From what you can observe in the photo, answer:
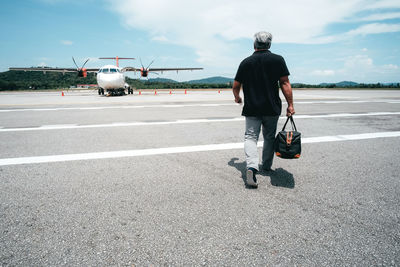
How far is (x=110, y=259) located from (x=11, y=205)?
1.51 metres

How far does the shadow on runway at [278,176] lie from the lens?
2.90 meters

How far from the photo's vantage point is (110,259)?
163 centimetres

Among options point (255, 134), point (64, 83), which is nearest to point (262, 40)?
point (255, 134)

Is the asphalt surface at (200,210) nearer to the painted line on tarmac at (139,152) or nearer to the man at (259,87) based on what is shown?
the painted line on tarmac at (139,152)

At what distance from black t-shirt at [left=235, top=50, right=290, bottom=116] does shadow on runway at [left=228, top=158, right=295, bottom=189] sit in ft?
2.91

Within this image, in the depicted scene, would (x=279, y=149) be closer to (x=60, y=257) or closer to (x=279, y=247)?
(x=279, y=247)

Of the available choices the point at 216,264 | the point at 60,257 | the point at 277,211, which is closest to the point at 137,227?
the point at 60,257

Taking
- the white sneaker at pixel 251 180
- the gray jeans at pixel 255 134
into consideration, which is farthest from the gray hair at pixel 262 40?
the white sneaker at pixel 251 180

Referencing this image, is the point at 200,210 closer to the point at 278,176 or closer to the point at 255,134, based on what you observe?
the point at 255,134

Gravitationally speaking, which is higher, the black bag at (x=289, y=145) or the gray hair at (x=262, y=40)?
the gray hair at (x=262, y=40)

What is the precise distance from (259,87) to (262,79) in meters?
0.11

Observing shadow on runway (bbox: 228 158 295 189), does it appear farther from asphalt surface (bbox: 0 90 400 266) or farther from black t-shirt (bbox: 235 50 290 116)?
black t-shirt (bbox: 235 50 290 116)

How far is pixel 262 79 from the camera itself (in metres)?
2.87

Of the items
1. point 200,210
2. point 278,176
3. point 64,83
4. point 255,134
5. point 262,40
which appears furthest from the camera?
point 64,83
